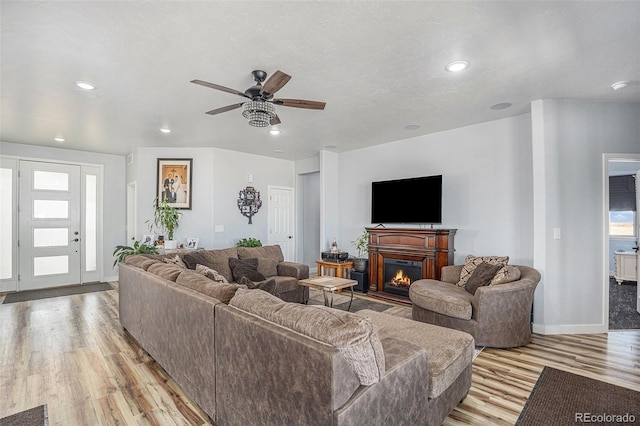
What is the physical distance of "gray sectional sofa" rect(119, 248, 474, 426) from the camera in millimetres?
1231

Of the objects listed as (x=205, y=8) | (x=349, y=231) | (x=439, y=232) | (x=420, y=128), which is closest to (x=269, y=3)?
(x=205, y=8)

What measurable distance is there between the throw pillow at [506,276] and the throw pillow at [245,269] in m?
2.81

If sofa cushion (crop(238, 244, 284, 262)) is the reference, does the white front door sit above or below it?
above

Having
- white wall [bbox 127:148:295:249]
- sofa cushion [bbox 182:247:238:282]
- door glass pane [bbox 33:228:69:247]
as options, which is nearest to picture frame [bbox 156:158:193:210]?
white wall [bbox 127:148:295:249]

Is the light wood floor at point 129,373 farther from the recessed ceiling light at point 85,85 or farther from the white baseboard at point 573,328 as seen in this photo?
the recessed ceiling light at point 85,85

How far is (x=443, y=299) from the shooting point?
325cm

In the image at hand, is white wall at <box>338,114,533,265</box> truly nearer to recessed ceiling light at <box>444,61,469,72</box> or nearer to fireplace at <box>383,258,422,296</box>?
fireplace at <box>383,258,422,296</box>

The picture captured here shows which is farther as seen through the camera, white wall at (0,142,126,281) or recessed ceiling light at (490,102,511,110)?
white wall at (0,142,126,281)

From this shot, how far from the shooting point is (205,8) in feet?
6.50

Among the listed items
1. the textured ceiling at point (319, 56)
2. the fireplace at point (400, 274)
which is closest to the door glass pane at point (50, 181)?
the textured ceiling at point (319, 56)

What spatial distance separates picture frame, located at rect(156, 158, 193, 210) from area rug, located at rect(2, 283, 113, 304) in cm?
207

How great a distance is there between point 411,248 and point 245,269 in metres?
2.50

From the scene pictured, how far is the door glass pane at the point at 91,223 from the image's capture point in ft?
20.7

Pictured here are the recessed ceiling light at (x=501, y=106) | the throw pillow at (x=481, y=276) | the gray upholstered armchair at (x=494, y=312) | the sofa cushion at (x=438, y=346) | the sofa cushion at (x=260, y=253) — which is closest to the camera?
the sofa cushion at (x=438, y=346)
